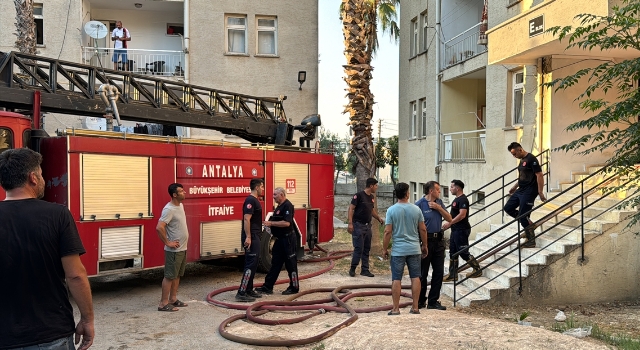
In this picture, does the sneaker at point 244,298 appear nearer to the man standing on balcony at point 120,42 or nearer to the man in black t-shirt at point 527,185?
the man in black t-shirt at point 527,185

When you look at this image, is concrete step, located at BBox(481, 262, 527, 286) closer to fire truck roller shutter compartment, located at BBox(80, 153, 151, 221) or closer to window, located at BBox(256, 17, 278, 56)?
fire truck roller shutter compartment, located at BBox(80, 153, 151, 221)

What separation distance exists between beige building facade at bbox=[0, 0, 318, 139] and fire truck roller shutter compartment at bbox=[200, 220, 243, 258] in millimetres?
8760

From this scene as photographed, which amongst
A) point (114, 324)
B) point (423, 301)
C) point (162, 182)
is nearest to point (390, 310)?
point (423, 301)

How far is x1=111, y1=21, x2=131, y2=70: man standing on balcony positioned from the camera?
59.1 feet

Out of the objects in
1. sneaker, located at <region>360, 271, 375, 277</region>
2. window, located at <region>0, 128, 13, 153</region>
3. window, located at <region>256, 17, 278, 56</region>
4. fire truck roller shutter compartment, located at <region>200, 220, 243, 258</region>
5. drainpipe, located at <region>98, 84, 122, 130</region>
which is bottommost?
sneaker, located at <region>360, 271, 375, 277</region>

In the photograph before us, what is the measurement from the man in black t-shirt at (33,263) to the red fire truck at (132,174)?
16.5 ft

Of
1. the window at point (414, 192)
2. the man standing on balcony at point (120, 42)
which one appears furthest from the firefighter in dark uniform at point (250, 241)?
the window at point (414, 192)

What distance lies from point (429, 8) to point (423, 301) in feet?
44.1

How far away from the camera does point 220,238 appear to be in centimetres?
991

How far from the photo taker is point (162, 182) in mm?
9000

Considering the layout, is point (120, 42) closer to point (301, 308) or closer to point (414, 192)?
point (414, 192)

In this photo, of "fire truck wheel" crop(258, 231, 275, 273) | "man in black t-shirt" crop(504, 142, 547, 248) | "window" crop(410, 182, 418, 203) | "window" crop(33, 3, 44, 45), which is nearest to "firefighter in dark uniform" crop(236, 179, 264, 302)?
"fire truck wheel" crop(258, 231, 275, 273)

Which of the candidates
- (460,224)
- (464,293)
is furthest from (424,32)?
(464,293)

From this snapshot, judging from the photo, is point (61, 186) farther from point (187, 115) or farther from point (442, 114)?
point (442, 114)
